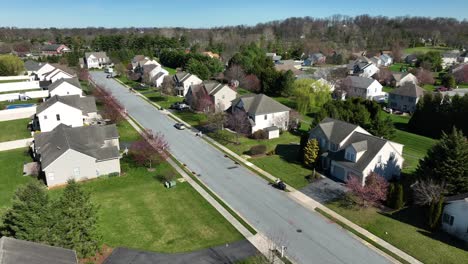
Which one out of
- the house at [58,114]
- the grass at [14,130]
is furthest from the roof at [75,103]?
the grass at [14,130]

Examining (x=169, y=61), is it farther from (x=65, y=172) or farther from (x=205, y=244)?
(x=205, y=244)

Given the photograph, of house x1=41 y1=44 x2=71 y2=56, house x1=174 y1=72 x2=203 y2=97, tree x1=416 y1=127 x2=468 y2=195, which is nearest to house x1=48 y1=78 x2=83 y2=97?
house x1=174 y1=72 x2=203 y2=97

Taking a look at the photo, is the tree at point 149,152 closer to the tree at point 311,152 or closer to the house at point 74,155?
the house at point 74,155

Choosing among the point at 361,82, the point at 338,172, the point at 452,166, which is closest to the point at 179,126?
the point at 338,172

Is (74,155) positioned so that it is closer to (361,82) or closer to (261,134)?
(261,134)

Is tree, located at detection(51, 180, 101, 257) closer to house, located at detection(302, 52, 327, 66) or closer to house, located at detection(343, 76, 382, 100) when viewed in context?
Answer: house, located at detection(343, 76, 382, 100)

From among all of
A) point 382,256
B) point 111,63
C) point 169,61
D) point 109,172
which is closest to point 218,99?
point 109,172
